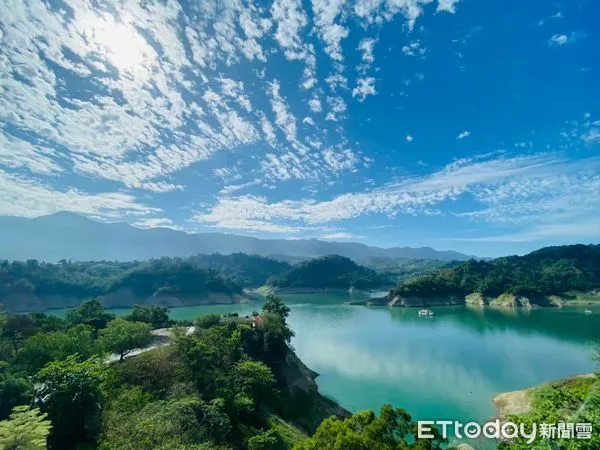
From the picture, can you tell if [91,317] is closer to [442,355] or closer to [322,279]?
[442,355]

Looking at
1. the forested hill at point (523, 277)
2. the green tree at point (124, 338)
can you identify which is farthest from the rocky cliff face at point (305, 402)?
the forested hill at point (523, 277)

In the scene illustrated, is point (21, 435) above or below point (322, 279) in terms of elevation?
above

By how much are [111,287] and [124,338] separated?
90201 mm

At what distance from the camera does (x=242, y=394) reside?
18422 millimetres

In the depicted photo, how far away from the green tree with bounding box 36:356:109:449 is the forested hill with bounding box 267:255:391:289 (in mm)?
115475

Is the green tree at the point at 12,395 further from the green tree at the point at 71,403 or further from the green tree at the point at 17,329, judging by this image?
the green tree at the point at 17,329

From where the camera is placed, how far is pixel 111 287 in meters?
102

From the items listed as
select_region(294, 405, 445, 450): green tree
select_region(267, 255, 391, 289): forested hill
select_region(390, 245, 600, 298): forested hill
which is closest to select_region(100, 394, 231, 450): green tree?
select_region(294, 405, 445, 450): green tree

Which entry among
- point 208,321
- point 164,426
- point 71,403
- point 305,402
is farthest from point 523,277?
point 71,403

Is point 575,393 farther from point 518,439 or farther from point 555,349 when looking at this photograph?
point 555,349

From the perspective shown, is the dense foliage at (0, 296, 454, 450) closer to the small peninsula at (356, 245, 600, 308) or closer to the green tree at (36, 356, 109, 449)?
the green tree at (36, 356, 109, 449)

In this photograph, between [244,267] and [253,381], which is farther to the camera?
[244,267]

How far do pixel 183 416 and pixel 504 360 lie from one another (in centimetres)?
3641

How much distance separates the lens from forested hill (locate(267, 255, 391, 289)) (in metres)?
132
